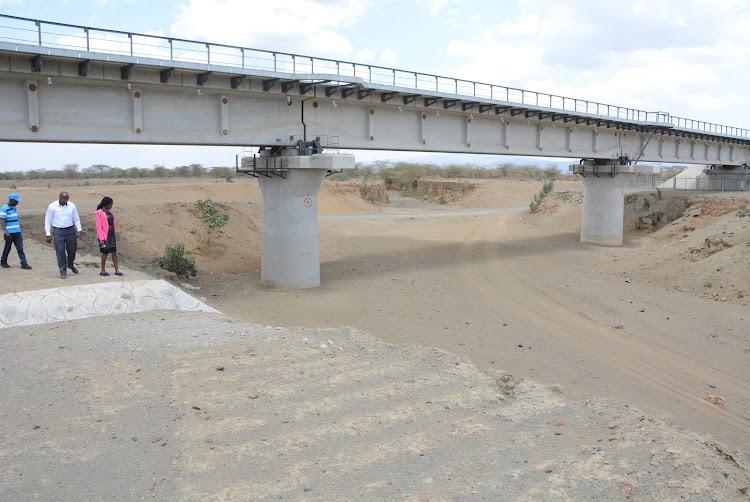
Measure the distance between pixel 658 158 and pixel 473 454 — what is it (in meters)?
36.6

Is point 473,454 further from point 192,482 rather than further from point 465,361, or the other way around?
point 465,361

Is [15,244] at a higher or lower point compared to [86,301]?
higher

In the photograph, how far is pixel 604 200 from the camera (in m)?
33.7

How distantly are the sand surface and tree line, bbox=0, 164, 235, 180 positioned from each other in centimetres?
3105

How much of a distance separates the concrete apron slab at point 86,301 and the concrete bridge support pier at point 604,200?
26.4 meters

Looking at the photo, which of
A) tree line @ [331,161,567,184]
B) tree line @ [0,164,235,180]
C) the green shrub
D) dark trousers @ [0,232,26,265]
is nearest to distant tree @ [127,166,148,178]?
tree line @ [0,164,235,180]

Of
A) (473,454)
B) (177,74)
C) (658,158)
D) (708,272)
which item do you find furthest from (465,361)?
(658,158)

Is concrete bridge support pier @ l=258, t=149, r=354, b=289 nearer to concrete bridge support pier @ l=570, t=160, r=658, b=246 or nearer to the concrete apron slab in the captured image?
the concrete apron slab

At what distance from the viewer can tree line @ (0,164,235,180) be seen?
62406 mm

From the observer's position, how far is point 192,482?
5.97 meters

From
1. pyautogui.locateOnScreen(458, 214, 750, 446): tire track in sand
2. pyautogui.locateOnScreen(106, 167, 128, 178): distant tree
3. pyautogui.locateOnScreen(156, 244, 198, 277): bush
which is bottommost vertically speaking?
pyautogui.locateOnScreen(458, 214, 750, 446): tire track in sand

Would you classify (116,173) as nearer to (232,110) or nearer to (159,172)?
(159,172)

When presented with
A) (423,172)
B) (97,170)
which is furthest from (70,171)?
(423,172)

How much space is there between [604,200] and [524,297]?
16250mm
